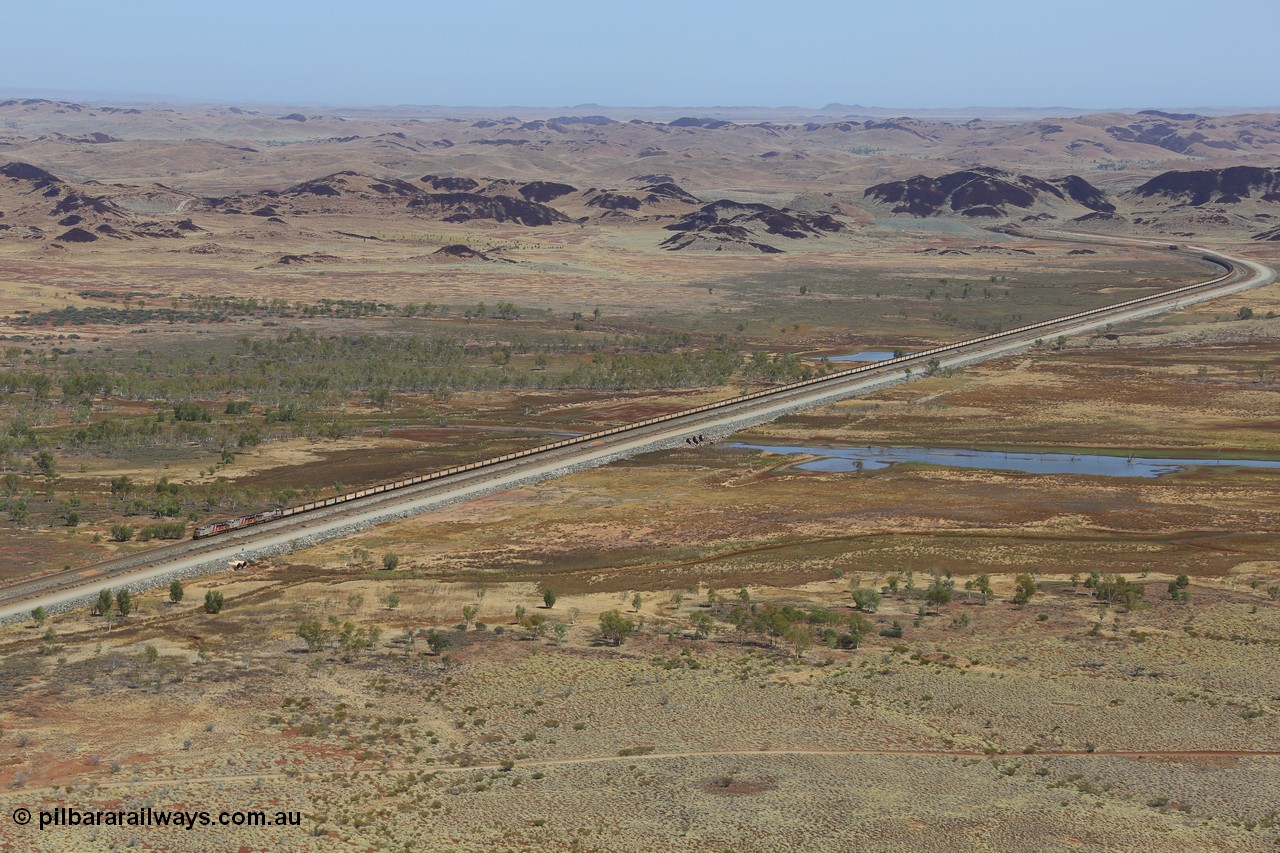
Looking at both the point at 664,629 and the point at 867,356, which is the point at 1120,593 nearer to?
the point at 664,629

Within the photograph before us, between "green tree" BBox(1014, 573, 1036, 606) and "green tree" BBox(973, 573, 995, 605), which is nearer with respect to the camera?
"green tree" BBox(1014, 573, 1036, 606)

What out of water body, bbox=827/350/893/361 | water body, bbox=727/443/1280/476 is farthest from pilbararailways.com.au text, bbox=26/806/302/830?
water body, bbox=827/350/893/361

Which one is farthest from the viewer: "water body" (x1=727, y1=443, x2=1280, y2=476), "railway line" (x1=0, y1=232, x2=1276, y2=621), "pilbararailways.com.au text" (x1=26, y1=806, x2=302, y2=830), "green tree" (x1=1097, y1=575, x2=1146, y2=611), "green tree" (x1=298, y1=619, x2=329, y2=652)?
"water body" (x1=727, y1=443, x2=1280, y2=476)

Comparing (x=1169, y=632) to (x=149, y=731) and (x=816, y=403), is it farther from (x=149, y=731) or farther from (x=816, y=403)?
(x=816, y=403)

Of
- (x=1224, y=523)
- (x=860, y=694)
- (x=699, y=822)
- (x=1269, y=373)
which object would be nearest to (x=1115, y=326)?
(x=1269, y=373)

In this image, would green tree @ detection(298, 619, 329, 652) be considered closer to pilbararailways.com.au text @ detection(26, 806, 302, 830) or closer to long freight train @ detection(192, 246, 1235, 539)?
pilbararailways.com.au text @ detection(26, 806, 302, 830)

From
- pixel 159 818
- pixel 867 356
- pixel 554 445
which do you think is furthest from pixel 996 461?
pixel 159 818
